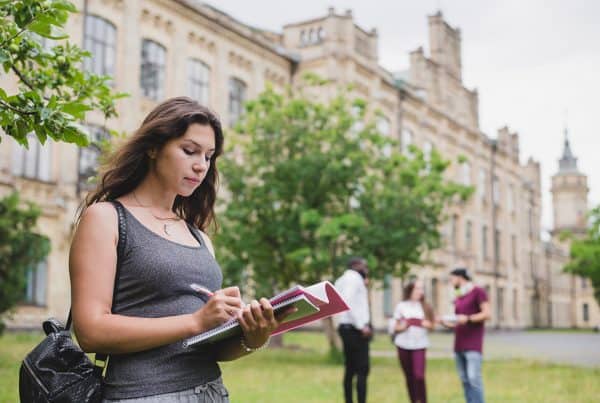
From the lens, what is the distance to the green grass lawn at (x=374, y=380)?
38.5 feet

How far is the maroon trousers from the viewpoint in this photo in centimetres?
940

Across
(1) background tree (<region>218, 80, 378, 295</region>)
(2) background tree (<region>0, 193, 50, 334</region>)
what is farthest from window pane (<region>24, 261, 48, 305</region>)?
(2) background tree (<region>0, 193, 50, 334</region>)

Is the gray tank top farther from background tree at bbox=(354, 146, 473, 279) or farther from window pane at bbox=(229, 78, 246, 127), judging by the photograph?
window pane at bbox=(229, 78, 246, 127)

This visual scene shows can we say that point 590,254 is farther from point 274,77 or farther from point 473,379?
point 473,379

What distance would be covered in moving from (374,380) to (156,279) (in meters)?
12.7

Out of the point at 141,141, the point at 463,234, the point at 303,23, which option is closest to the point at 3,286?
the point at 141,141

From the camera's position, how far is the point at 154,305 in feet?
7.61

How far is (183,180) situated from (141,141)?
208 mm

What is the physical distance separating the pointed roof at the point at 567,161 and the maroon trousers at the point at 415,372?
9277 centimetres

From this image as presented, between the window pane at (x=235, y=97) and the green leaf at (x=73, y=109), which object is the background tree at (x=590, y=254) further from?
the green leaf at (x=73, y=109)

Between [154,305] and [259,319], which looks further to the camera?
[154,305]

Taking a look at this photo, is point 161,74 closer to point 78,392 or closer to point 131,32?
point 131,32

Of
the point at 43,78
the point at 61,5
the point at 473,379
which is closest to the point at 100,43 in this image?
the point at 473,379

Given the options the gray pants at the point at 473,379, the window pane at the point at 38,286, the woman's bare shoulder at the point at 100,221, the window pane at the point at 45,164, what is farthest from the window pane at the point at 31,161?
the woman's bare shoulder at the point at 100,221
